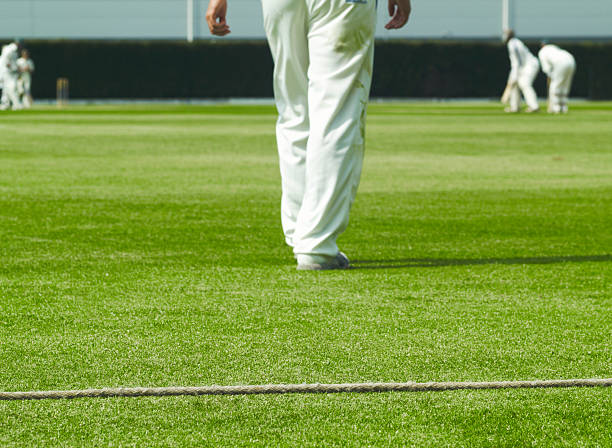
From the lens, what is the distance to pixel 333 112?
4648 millimetres

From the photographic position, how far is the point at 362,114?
188 inches

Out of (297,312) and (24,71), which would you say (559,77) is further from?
(297,312)

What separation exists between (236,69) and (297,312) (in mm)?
39398

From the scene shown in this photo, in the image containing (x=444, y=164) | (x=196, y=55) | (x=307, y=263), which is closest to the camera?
(x=307, y=263)

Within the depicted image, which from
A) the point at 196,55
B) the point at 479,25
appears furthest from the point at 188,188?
the point at 479,25

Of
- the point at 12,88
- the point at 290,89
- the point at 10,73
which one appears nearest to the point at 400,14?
the point at 290,89

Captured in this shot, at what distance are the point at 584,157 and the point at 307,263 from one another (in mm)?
8250

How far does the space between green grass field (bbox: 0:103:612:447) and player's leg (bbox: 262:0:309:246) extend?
31 cm

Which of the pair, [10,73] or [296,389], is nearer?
[296,389]

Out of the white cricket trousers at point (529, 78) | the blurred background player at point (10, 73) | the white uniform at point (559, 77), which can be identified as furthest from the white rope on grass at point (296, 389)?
the blurred background player at point (10, 73)

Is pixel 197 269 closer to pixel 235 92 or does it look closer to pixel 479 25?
pixel 235 92

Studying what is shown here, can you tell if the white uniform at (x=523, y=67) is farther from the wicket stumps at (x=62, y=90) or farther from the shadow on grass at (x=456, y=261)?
the shadow on grass at (x=456, y=261)

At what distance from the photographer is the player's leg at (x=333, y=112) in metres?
4.62

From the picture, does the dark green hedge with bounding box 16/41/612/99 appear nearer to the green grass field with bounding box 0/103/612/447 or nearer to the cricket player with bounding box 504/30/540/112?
the cricket player with bounding box 504/30/540/112
